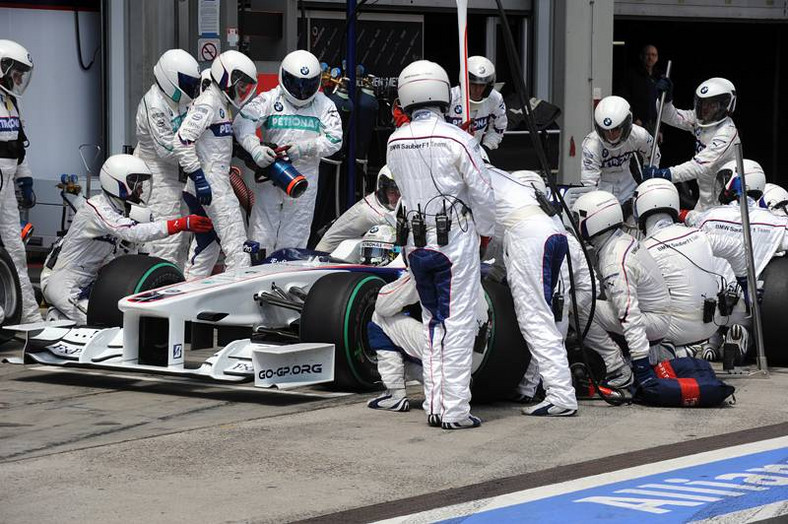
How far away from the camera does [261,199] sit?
1187 centimetres

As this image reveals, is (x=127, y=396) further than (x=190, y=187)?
No

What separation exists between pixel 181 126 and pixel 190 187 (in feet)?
1.84

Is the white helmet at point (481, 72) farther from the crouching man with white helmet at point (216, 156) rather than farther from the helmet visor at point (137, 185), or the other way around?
the helmet visor at point (137, 185)

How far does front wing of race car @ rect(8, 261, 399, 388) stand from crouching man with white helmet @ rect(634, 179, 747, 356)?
192cm

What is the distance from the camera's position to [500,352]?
26.8ft

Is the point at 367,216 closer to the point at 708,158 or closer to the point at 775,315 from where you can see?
the point at 775,315

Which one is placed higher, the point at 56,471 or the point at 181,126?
the point at 181,126

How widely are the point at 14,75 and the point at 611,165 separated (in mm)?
5139

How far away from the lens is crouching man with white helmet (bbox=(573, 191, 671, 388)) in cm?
843

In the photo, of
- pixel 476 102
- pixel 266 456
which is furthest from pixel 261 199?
pixel 266 456

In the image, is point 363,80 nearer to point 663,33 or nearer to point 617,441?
point 617,441

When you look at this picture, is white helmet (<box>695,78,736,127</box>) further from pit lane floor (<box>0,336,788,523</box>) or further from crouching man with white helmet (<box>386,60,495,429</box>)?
crouching man with white helmet (<box>386,60,495,429</box>)

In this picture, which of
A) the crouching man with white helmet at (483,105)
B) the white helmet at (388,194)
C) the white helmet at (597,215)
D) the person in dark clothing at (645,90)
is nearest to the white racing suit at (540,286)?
the white helmet at (597,215)

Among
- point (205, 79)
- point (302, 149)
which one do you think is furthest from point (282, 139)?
point (205, 79)
